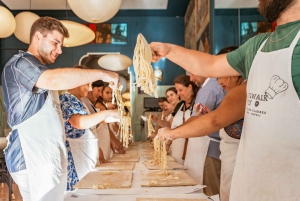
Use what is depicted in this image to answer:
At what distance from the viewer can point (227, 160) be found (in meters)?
2.35

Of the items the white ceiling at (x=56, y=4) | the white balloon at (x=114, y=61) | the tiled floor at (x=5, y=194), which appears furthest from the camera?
the white ceiling at (x=56, y=4)

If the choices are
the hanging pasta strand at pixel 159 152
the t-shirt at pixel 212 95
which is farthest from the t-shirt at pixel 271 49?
the hanging pasta strand at pixel 159 152

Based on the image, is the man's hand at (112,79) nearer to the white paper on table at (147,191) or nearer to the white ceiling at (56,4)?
the white paper on table at (147,191)

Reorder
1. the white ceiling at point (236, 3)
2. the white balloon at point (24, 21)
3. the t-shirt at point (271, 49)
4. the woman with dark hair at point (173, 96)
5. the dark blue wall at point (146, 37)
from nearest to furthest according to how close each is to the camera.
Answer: the t-shirt at point (271, 49), the white ceiling at point (236, 3), the white balloon at point (24, 21), the woman with dark hair at point (173, 96), the dark blue wall at point (146, 37)

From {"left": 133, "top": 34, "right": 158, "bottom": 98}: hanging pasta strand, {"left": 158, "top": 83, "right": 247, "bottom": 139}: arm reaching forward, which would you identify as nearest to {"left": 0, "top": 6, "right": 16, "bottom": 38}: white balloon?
{"left": 133, "top": 34, "right": 158, "bottom": 98}: hanging pasta strand

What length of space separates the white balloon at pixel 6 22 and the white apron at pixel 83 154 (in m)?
1.86

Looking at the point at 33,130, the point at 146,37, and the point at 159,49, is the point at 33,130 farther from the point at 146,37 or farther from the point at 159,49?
the point at 146,37

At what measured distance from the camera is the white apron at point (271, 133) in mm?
1192

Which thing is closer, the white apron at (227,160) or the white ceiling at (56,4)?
the white apron at (227,160)

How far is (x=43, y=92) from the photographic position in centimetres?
188

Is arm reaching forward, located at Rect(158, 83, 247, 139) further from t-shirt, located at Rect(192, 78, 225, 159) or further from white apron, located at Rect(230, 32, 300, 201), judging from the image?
t-shirt, located at Rect(192, 78, 225, 159)

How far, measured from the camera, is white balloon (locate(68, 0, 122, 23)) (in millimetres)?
3354

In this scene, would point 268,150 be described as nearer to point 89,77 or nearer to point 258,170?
point 258,170

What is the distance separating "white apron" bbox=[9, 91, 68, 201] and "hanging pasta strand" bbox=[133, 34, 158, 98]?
67 cm
